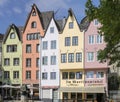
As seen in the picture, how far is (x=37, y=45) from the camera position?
8688 centimetres

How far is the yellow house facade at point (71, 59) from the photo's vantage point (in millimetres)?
76938

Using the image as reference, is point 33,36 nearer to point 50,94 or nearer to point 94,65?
point 50,94

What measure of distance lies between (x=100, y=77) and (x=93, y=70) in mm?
2098

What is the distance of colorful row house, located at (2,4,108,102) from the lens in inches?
2972

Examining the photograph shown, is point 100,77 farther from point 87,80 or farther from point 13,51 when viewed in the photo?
point 13,51

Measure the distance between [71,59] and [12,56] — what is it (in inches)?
700

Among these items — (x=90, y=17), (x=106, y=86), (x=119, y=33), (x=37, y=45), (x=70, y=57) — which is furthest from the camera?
(x=37, y=45)

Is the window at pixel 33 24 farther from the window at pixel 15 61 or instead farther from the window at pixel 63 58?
the window at pixel 63 58

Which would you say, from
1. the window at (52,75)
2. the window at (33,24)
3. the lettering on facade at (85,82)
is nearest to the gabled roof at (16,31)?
the window at (33,24)

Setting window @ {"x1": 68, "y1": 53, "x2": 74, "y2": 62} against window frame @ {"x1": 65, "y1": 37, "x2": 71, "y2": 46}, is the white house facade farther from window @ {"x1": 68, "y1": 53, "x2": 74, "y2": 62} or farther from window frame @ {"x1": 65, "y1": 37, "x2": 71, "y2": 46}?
window @ {"x1": 68, "y1": 53, "x2": 74, "y2": 62}

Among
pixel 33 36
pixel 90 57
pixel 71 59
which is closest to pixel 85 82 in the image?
pixel 90 57

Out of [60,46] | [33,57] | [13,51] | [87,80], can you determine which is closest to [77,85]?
[87,80]

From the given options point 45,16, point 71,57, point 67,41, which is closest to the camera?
point 71,57

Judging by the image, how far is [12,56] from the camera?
9012cm
